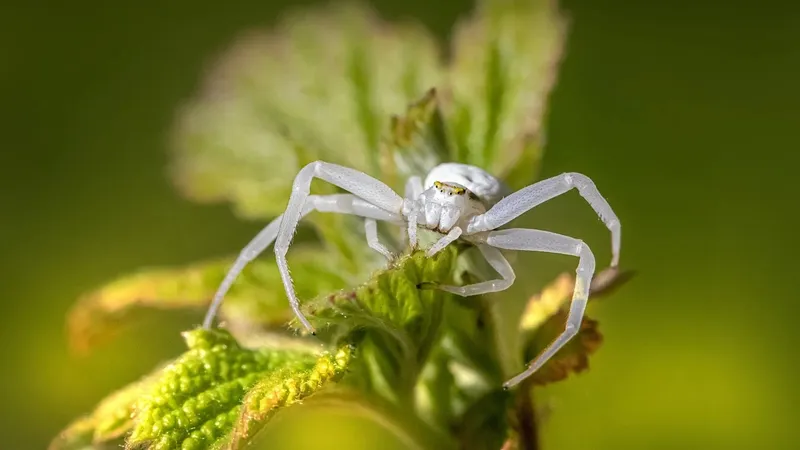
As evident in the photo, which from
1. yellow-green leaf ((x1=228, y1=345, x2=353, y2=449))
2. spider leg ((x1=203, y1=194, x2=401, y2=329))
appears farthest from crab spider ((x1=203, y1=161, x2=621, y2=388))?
yellow-green leaf ((x1=228, y1=345, x2=353, y2=449))

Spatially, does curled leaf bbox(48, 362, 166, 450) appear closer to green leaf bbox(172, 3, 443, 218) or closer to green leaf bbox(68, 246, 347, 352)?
green leaf bbox(68, 246, 347, 352)

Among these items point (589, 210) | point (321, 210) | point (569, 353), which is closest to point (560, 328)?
point (569, 353)

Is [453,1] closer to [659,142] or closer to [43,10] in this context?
[659,142]

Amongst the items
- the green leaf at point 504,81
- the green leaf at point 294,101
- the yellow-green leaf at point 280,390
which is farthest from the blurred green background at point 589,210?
the yellow-green leaf at point 280,390

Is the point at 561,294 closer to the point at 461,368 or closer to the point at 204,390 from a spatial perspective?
the point at 461,368

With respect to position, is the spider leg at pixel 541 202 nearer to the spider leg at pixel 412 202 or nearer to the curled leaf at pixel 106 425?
the spider leg at pixel 412 202

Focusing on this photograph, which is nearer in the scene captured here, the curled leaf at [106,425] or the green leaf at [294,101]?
the curled leaf at [106,425]
